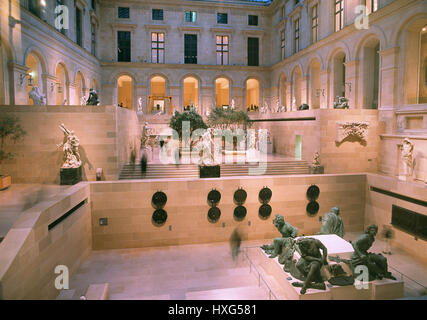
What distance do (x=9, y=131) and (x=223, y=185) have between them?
337 inches

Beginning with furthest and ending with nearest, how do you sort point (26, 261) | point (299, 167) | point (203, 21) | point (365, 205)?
point (203, 21) < point (299, 167) < point (365, 205) < point (26, 261)

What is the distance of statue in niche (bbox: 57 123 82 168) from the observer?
38.9 feet

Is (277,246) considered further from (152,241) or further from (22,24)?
(22,24)

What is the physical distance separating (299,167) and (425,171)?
5.51 meters

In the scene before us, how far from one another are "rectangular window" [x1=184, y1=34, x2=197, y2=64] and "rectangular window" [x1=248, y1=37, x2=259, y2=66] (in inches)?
246

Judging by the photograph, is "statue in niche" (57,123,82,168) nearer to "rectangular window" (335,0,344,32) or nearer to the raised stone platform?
the raised stone platform

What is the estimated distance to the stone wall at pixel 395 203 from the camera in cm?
1053

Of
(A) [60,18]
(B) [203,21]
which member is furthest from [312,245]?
(B) [203,21]

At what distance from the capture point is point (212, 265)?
396 inches

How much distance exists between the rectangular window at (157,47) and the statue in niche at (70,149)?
23.1 m

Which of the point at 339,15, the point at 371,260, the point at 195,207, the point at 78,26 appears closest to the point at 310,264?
the point at 371,260

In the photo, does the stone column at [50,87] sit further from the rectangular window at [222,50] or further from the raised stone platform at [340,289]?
the rectangular window at [222,50]

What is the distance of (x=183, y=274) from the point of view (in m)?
9.42

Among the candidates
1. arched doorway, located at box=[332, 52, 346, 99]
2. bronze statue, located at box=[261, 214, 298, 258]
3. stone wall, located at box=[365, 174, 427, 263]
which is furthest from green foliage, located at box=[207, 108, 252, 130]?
bronze statue, located at box=[261, 214, 298, 258]
